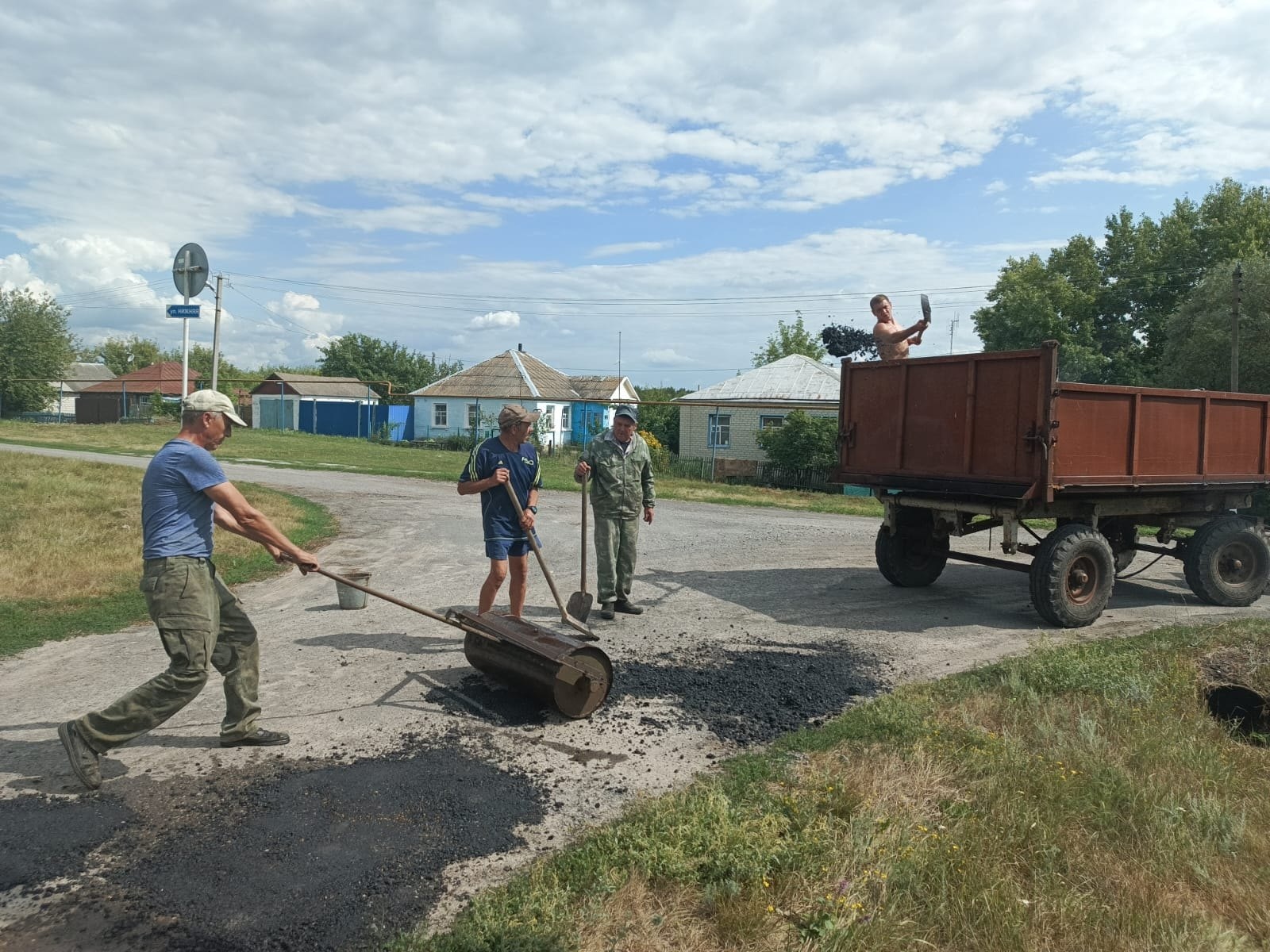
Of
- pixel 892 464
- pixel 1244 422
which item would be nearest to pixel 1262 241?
pixel 1244 422

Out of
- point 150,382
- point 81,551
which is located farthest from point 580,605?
point 150,382

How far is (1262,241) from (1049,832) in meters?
43.9

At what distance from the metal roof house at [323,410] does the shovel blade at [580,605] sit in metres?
39.2

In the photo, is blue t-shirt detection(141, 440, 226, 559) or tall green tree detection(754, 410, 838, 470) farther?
tall green tree detection(754, 410, 838, 470)

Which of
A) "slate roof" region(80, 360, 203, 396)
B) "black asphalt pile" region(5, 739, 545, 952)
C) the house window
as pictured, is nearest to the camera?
"black asphalt pile" region(5, 739, 545, 952)

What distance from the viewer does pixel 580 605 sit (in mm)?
7605

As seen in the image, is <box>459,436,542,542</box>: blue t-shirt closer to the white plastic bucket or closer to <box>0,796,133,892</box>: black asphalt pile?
the white plastic bucket

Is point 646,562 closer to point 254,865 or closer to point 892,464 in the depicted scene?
point 892,464

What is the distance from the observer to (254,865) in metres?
3.66

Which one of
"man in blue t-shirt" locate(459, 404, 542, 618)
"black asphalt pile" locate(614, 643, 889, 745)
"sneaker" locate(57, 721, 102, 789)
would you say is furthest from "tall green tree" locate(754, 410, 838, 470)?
"sneaker" locate(57, 721, 102, 789)

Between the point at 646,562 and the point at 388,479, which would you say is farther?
the point at 388,479

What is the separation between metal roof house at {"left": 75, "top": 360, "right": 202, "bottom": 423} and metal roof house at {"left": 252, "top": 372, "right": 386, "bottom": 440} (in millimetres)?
4854

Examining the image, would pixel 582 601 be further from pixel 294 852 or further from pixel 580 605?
pixel 294 852

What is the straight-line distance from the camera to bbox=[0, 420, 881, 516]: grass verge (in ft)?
70.2
